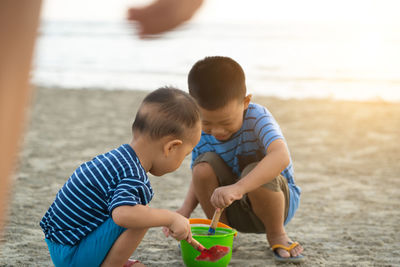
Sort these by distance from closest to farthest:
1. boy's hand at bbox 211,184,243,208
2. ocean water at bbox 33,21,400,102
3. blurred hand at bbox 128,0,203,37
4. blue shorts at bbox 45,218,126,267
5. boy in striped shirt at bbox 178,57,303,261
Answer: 1. blurred hand at bbox 128,0,203,37
2. blue shorts at bbox 45,218,126,267
3. boy's hand at bbox 211,184,243,208
4. boy in striped shirt at bbox 178,57,303,261
5. ocean water at bbox 33,21,400,102

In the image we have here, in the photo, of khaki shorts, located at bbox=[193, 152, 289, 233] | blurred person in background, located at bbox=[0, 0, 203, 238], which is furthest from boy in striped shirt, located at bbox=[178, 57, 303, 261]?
blurred person in background, located at bbox=[0, 0, 203, 238]

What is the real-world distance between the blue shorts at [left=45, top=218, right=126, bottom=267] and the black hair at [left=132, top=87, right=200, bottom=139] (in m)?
0.32

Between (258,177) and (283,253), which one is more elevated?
(258,177)

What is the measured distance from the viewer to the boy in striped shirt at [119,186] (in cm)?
161

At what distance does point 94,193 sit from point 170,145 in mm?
281

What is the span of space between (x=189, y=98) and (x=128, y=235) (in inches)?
18.7

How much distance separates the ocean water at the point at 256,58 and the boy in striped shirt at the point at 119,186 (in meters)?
3.34

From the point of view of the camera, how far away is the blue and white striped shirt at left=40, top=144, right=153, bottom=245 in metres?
1.60

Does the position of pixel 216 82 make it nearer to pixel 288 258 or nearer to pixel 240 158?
pixel 240 158

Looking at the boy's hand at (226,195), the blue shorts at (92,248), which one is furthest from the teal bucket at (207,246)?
the blue shorts at (92,248)

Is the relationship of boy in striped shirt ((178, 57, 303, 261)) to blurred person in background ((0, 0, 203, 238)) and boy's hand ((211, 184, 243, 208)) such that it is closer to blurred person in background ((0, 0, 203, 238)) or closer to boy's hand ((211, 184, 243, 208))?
boy's hand ((211, 184, 243, 208))

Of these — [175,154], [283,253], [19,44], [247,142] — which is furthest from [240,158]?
[19,44]

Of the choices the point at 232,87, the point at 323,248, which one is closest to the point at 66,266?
the point at 232,87

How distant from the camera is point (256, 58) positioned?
12.9m
